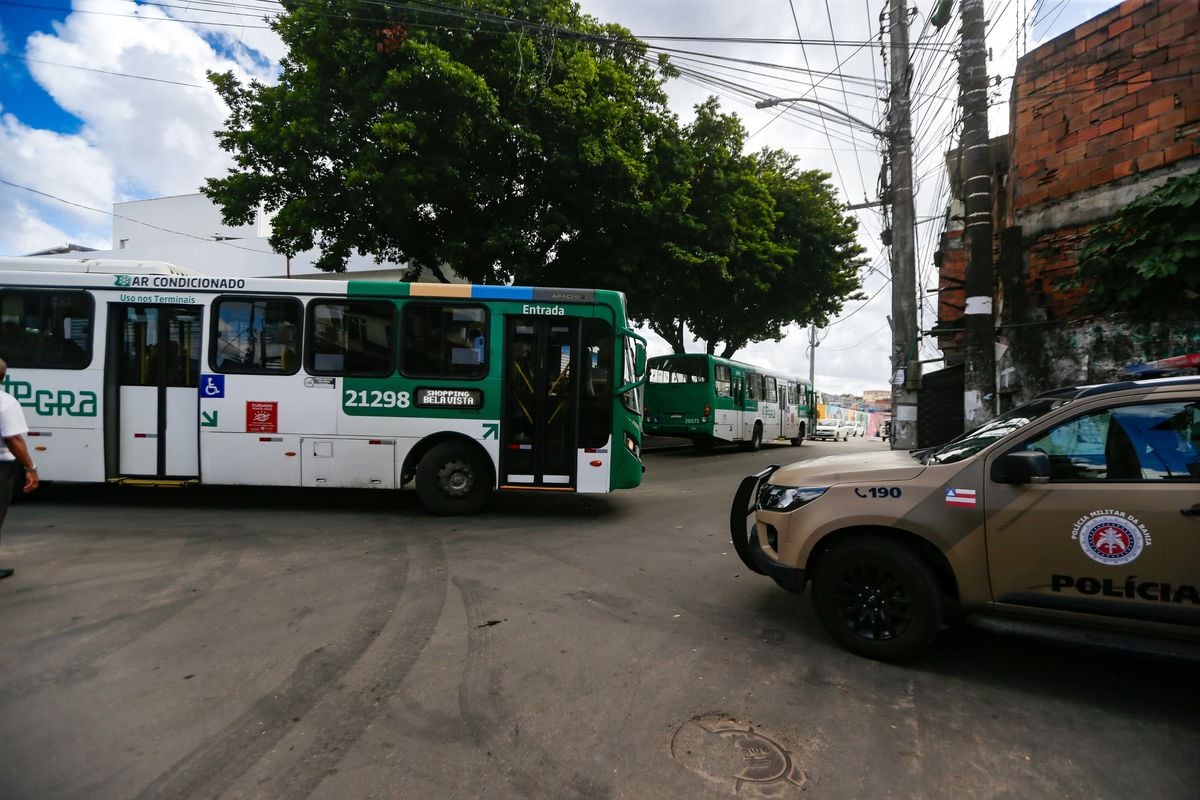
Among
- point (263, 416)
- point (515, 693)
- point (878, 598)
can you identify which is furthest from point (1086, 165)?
point (263, 416)

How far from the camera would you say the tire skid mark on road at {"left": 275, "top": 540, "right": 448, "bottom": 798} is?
257 centimetres

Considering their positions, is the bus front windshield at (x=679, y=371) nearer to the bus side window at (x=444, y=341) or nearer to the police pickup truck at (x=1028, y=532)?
the bus side window at (x=444, y=341)

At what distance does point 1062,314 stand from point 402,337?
8.61m

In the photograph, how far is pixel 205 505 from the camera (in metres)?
8.02

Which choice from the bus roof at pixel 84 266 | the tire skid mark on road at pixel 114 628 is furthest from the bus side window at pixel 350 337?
the tire skid mark on road at pixel 114 628

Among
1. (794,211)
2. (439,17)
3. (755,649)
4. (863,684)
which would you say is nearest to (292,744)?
(755,649)

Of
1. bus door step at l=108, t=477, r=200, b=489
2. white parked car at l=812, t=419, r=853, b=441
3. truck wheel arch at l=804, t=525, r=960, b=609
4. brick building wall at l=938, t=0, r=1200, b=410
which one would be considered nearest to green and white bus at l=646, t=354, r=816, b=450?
brick building wall at l=938, t=0, r=1200, b=410

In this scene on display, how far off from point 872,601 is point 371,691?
2.86 metres

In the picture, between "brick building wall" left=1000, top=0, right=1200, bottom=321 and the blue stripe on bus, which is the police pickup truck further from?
"brick building wall" left=1000, top=0, right=1200, bottom=321

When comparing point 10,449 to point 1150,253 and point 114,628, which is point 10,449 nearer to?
point 114,628

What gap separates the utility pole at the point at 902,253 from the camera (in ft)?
34.7

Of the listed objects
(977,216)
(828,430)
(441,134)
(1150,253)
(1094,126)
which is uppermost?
(441,134)

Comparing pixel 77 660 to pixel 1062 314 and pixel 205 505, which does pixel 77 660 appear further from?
pixel 1062 314

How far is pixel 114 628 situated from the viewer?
4.00m
